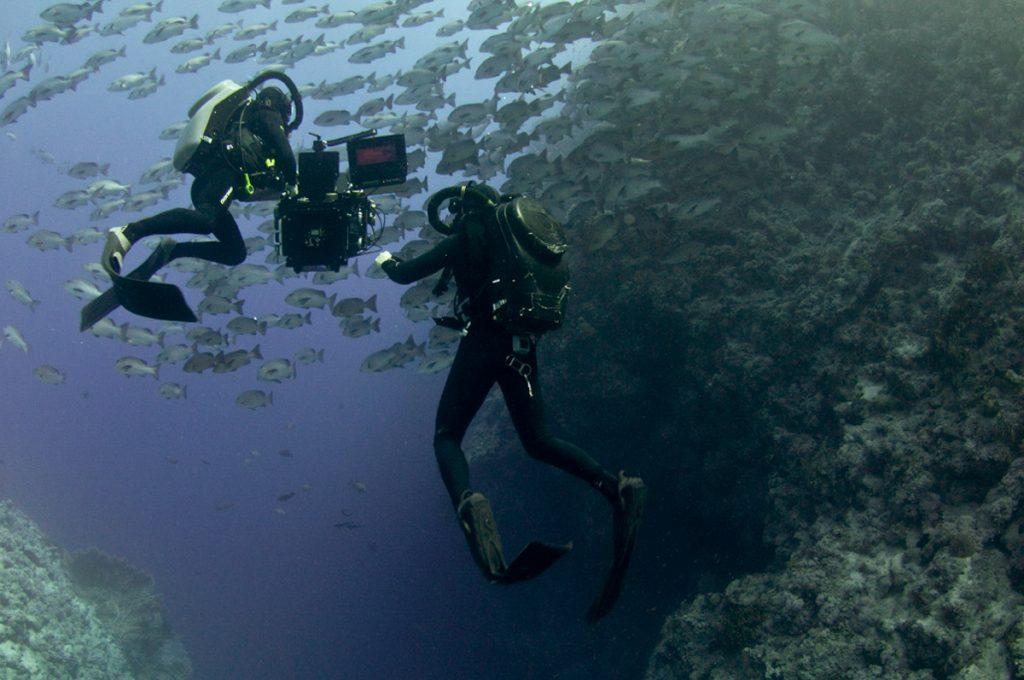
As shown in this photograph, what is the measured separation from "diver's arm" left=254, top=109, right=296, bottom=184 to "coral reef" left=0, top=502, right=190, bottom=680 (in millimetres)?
13921

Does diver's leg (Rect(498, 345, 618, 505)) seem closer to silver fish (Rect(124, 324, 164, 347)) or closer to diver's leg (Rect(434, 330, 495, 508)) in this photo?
diver's leg (Rect(434, 330, 495, 508))

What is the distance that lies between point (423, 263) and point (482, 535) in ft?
5.74

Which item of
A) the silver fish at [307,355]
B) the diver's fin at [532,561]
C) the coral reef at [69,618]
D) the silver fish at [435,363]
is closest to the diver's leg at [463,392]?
the diver's fin at [532,561]

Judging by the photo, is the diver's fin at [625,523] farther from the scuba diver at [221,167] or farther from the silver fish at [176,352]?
the silver fish at [176,352]

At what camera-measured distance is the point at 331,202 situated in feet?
13.3

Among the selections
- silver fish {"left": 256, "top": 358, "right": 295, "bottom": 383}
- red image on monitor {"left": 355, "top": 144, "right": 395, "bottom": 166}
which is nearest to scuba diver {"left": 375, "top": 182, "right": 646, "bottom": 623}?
red image on monitor {"left": 355, "top": 144, "right": 395, "bottom": 166}

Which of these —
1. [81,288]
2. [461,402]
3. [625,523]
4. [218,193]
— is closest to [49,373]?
[81,288]

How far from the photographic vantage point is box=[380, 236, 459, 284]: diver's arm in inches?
151

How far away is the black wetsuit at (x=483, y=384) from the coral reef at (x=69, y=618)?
46.3 ft

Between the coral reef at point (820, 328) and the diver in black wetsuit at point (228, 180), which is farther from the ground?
the diver in black wetsuit at point (228, 180)

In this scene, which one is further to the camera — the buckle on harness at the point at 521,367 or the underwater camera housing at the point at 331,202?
the underwater camera housing at the point at 331,202

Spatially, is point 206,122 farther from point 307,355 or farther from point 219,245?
point 307,355

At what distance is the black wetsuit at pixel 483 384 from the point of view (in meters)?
3.78

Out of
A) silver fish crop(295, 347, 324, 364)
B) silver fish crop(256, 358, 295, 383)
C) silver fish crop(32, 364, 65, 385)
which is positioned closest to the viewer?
silver fish crop(256, 358, 295, 383)
